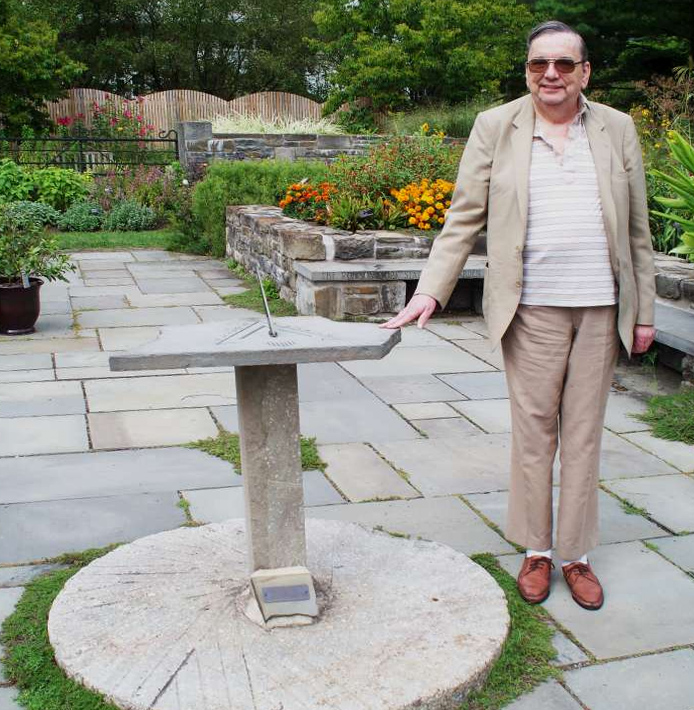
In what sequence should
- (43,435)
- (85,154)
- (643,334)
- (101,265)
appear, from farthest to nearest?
1. (85,154)
2. (101,265)
3. (43,435)
4. (643,334)

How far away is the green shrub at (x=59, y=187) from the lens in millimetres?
12141

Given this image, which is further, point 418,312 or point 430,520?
point 430,520

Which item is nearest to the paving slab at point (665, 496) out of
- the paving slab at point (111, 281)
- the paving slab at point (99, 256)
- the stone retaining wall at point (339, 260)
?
the stone retaining wall at point (339, 260)

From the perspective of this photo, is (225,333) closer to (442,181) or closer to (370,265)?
(370,265)

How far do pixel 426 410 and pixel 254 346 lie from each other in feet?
8.73

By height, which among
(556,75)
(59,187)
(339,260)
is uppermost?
(556,75)

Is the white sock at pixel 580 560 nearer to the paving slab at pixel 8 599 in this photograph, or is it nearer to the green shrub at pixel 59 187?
the paving slab at pixel 8 599

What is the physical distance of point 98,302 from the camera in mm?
7621

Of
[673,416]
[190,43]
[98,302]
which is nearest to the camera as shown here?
[673,416]

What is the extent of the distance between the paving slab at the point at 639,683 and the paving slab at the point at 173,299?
→ 5619 millimetres

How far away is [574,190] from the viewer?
264 cm

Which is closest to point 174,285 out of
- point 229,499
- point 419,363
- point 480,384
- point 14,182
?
point 419,363

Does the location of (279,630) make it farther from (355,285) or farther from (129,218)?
(129,218)

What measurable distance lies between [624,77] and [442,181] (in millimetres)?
12460
